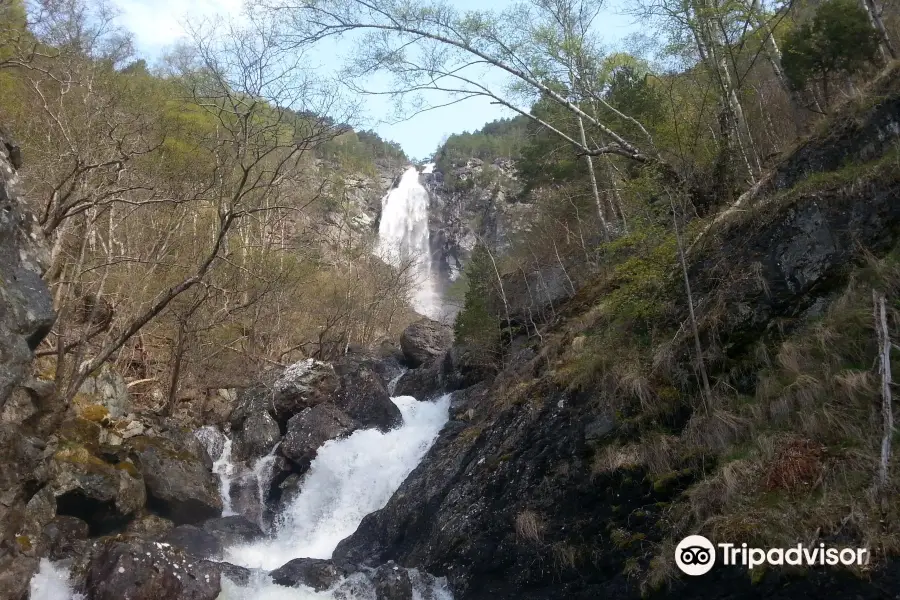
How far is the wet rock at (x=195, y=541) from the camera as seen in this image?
10594 millimetres

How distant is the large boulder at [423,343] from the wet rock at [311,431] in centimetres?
592

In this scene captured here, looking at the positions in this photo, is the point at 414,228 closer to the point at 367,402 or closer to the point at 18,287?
the point at 367,402

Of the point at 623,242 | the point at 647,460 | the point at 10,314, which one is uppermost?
the point at 10,314

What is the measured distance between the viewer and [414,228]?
153 ft

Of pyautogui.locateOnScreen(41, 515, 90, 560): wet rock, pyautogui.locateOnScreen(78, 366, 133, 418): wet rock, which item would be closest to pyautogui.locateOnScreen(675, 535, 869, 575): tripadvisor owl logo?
pyautogui.locateOnScreen(41, 515, 90, 560): wet rock

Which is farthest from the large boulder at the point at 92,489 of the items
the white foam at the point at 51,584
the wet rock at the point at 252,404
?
the wet rock at the point at 252,404

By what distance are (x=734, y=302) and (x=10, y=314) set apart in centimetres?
774

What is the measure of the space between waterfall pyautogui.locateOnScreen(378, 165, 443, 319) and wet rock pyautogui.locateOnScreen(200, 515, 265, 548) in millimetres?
27895

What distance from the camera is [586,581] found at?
6.08m

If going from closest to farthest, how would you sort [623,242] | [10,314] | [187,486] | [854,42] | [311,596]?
1. [10,314]
2. [623,242]
3. [311,596]
4. [854,42]
5. [187,486]

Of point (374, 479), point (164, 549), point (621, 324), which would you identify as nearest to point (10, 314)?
point (164, 549)

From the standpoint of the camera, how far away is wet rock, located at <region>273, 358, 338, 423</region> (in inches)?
631

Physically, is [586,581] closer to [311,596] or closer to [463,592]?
[463,592]

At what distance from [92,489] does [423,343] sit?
13.1 m
